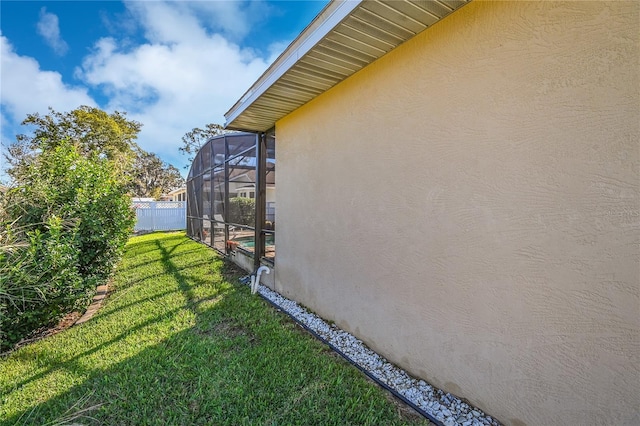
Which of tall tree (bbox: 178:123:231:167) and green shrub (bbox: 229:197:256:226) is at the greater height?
tall tree (bbox: 178:123:231:167)

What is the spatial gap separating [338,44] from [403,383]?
3.44 meters

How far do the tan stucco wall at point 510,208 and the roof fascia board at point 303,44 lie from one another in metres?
0.81

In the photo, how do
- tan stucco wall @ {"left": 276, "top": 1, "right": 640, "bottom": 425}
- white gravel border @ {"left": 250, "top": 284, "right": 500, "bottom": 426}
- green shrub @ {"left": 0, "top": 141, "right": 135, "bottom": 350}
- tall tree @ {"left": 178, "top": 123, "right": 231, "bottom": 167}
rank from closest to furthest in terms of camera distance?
tan stucco wall @ {"left": 276, "top": 1, "right": 640, "bottom": 425}, white gravel border @ {"left": 250, "top": 284, "right": 500, "bottom": 426}, green shrub @ {"left": 0, "top": 141, "right": 135, "bottom": 350}, tall tree @ {"left": 178, "top": 123, "right": 231, "bottom": 167}

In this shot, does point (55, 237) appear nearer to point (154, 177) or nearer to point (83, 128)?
point (83, 128)

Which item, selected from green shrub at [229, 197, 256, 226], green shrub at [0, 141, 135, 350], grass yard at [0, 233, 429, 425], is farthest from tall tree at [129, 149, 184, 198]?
grass yard at [0, 233, 429, 425]

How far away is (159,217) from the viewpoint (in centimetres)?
1908

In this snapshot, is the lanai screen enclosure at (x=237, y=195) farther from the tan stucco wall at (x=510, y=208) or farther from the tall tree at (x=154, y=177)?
the tall tree at (x=154, y=177)

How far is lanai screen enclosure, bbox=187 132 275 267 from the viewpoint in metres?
6.30

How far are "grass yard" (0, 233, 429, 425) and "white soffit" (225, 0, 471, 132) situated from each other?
10.9 feet

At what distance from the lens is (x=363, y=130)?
3408 millimetres

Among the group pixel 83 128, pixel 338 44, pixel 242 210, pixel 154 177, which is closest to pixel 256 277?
pixel 242 210

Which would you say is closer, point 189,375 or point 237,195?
point 189,375

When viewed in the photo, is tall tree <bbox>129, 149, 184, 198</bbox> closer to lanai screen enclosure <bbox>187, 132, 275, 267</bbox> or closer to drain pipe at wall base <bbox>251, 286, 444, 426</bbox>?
lanai screen enclosure <bbox>187, 132, 275, 267</bbox>

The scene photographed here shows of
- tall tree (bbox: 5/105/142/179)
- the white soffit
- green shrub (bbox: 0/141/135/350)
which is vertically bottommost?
green shrub (bbox: 0/141/135/350)
